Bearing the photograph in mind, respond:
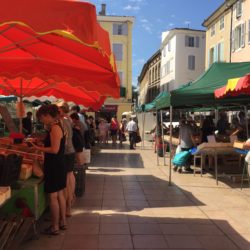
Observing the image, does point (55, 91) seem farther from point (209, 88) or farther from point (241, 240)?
point (241, 240)

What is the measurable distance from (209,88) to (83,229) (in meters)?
5.67

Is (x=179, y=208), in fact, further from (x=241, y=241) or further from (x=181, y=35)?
(x=181, y=35)

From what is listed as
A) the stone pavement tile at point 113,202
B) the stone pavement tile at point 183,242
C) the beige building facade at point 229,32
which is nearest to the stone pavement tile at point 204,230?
the stone pavement tile at point 183,242

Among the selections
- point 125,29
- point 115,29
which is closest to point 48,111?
point 115,29

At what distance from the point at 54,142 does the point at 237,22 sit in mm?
27107

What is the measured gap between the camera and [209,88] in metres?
10.3

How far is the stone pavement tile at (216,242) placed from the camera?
5227 mm

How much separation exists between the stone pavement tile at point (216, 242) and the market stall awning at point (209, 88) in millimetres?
4539

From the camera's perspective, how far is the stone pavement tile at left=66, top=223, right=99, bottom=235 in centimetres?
568

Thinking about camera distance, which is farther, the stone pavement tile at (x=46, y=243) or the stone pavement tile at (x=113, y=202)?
the stone pavement tile at (x=113, y=202)

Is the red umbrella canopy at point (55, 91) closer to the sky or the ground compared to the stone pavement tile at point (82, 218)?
closer to the sky

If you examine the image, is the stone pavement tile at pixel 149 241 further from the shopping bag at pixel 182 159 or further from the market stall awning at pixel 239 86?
the shopping bag at pixel 182 159

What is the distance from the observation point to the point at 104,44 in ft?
16.1

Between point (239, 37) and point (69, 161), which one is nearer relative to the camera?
point (69, 161)
